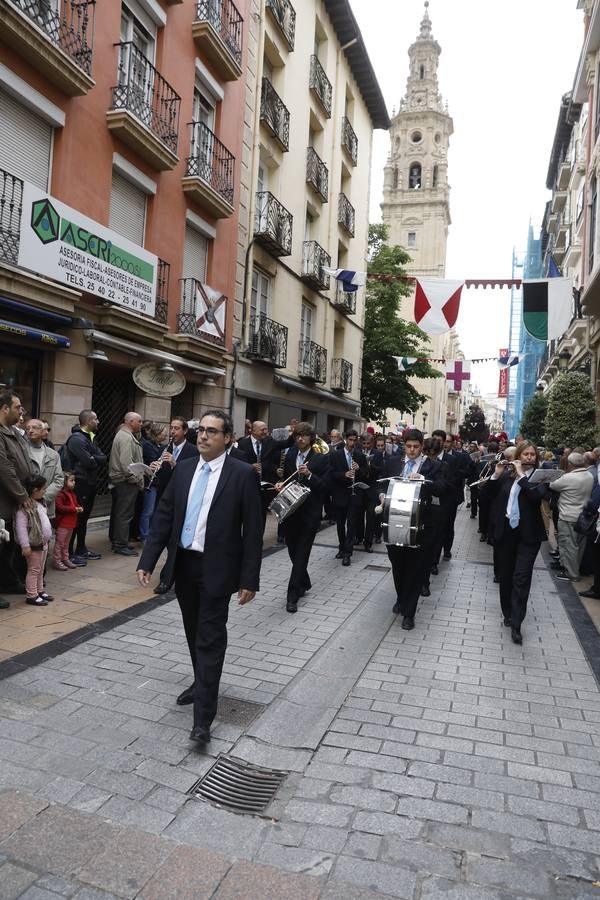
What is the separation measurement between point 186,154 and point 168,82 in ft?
4.40

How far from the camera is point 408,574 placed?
6.44m

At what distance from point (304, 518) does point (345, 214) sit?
19931 mm

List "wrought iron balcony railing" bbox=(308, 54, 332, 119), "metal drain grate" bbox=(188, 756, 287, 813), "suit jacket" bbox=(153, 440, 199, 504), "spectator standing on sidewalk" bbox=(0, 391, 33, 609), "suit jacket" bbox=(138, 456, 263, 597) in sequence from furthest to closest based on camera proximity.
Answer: "wrought iron balcony railing" bbox=(308, 54, 332, 119)
"suit jacket" bbox=(153, 440, 199, 504)
"spectator standing on sidewalk" bbox=(0, 391, 33, 609)
"suit jacket" bbox=(138, 456, 263, 597)
"metal drain grate" bbox=(188, 756, 287, 813)

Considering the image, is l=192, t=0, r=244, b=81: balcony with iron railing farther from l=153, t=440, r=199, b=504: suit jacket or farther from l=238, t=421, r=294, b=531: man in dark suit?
l=153, t=440, r=199, b=504: suit jacket

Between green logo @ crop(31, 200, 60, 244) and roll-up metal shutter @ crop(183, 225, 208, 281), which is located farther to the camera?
roll-up metal shutter @ crop(183, 225, 208, 281)

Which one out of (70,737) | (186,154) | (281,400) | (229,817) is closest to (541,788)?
(229,817)

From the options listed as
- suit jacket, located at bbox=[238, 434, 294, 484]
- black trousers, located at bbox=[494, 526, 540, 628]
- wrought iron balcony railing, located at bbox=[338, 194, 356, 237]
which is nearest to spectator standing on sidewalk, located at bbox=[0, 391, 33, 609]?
suit jacket, located at bbox=[238, 434, 294, 484]

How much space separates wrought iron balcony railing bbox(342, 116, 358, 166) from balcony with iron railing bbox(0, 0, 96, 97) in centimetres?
1486

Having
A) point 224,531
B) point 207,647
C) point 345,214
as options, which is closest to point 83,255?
point 224,531

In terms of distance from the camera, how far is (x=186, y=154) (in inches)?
520

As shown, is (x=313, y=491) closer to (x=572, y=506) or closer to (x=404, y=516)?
(x=404, y=516)

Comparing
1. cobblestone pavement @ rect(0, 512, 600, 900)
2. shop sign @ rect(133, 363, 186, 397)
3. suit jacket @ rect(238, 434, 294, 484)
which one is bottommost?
cobblestone pavement @ rect(0, 512, 600, 900)

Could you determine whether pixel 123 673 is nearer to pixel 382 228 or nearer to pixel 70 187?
pixel 70 187

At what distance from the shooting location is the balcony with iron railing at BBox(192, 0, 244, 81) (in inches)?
516
